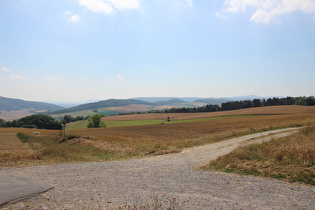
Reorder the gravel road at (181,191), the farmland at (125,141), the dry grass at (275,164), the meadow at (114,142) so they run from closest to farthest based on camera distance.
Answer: the gravel road at (181,191) → the dry grass at (275,164) → the meadow at (114,142) → the farmland at (125,141)

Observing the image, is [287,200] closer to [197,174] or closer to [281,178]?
[281,178]

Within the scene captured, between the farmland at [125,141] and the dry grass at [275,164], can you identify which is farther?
the farmland at [125,141]

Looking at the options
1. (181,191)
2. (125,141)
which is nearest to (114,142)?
(125,141)

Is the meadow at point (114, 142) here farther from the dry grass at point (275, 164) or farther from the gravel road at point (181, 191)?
the dry grass at point (275, 164)

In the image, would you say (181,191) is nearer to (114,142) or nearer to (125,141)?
(114,142)

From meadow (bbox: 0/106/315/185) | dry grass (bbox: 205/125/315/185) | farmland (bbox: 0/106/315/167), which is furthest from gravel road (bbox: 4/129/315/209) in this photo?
farmland (bbox: 0/106/315/167)

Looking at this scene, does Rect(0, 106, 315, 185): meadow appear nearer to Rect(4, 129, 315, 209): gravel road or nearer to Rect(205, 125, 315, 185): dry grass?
Rect(4, 129, 315, 209): gravel road

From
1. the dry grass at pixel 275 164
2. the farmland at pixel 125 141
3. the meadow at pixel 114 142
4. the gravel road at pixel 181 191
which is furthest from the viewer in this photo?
the farmland at pixel 125 141

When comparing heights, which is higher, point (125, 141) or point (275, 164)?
point (275, 164)

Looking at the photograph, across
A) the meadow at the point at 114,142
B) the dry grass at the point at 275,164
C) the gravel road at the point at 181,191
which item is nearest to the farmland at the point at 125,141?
the meadow at the point at 114,142

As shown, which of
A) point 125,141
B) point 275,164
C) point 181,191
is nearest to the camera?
point 181,191

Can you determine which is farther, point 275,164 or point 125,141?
point 125,141

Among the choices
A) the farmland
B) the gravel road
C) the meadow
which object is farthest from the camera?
the farmland

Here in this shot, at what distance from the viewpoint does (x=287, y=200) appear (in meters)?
6.79
